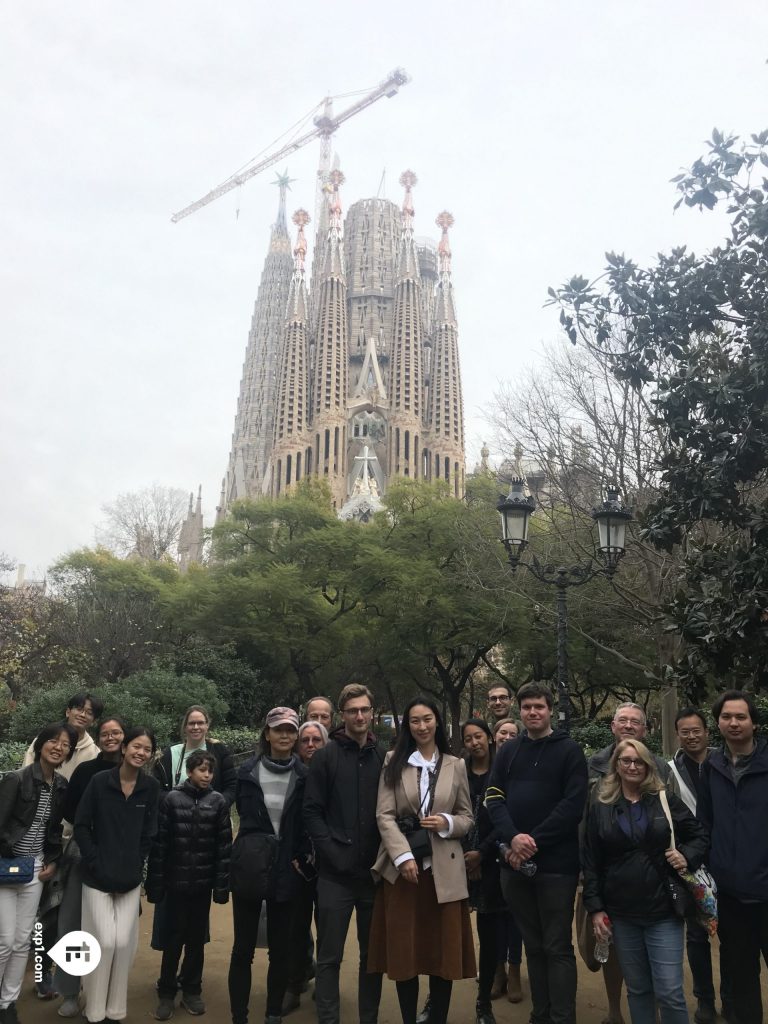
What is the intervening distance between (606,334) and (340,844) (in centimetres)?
475

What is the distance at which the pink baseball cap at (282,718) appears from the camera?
4.39 meters

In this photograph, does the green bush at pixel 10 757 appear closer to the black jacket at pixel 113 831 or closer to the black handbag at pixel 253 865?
the black jacket at pixel 113 831

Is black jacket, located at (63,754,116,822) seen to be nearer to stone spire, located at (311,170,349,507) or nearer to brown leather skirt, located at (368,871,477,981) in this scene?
brown leather skirt, located at (368,871,477,981)

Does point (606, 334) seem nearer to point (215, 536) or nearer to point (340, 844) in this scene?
point (340, 844)

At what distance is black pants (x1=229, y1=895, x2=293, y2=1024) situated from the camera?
4.14 meters

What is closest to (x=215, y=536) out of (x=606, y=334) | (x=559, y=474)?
(x=559, y=474)

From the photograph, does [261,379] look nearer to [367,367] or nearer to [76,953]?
[367,367]

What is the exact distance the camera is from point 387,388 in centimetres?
5988

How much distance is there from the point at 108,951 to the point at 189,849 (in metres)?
0.61

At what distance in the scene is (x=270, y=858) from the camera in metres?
4.20

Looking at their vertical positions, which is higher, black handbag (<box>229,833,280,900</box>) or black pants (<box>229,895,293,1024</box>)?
black handbag (<box>229,833,280,900</box>)

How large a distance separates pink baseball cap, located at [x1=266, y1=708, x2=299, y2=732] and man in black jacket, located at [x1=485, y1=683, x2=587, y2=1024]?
1.08m

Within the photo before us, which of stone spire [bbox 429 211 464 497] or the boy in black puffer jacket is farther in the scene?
stone spire [bbox 429 211 464 497]

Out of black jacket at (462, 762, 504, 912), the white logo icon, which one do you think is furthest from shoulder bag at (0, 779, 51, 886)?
black jacket at (462, 762, 504, 912)
